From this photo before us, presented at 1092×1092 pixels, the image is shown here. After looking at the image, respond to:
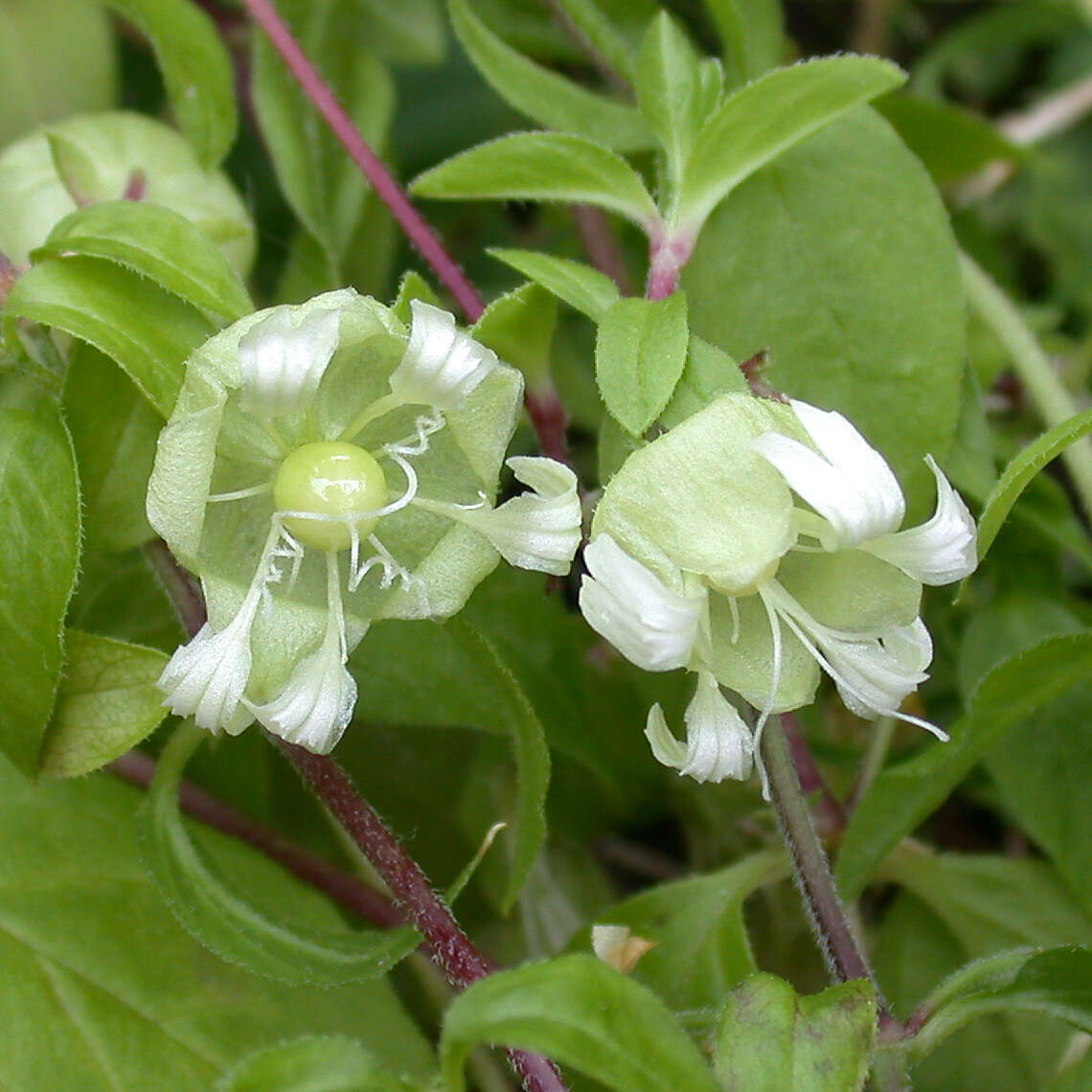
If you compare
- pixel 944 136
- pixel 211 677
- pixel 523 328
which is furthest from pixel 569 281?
pixel 944 136

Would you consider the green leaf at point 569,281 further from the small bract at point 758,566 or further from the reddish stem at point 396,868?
the reddish stem at point 396,868

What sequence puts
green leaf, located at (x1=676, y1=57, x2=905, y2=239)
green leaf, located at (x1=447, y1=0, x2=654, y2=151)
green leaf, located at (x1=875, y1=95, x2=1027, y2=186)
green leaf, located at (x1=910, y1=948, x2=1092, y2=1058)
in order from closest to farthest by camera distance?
green leaf, located at (x1=910, y1=948, x2=1092, y2=1058) → green leaf, located at (x1=676, y1=57, x2=905, y2=239) → green leaf, located at (x1=447, y1=0, x2=654, y2=151) → green leaf, located at (x1=875, y1=95, x2=1027, y2=186)

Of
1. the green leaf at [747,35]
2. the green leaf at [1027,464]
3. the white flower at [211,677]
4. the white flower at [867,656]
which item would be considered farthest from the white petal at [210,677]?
the green leaf at [747,35]

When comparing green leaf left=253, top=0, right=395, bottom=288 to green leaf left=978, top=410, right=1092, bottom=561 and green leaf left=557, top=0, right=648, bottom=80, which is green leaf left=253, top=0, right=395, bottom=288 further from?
green leaf left=978, top=410, right=1092, bottom=561

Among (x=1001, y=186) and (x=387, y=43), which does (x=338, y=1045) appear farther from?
(x=1001, y=186)

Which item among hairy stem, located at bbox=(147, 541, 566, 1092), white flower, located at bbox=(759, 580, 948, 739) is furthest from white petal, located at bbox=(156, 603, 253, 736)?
white flower, located at bbox=(759, 580, 948, 739)

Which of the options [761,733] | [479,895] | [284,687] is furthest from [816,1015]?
[479,895]

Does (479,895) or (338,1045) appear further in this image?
(479,895)
